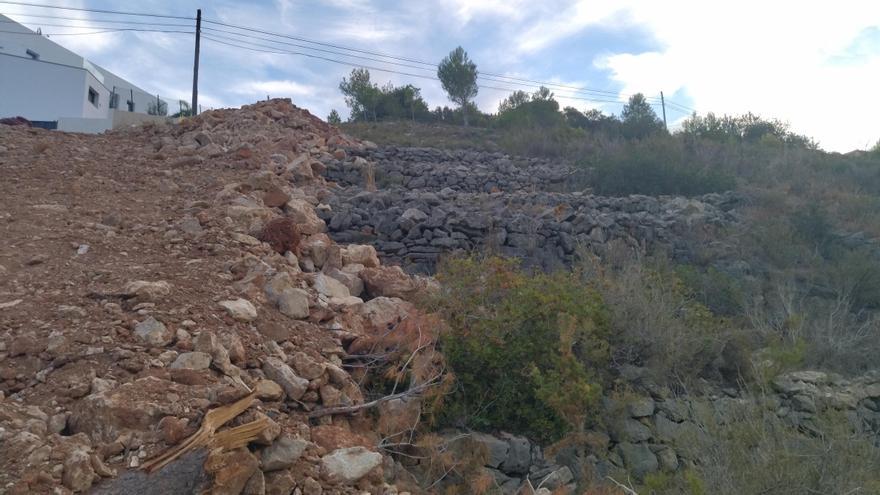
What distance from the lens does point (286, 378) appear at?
4688mm

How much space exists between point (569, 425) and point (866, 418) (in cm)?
288

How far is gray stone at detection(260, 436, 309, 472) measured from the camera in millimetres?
3939

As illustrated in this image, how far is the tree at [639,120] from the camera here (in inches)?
969

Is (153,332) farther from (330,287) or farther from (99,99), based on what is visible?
(99,99)

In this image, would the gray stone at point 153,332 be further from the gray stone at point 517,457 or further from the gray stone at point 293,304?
the gray stone at point 517,457

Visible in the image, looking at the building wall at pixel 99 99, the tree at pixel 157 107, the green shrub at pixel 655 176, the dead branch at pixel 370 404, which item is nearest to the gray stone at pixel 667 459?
the dead branch at pixel 370 404

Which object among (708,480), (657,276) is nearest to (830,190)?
(657,276)

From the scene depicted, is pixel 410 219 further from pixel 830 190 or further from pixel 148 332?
pixel 830 190

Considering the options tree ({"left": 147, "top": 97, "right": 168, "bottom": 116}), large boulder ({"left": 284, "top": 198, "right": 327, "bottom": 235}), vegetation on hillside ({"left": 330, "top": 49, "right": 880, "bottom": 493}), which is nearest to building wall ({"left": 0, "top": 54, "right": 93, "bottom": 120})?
tree ({"left": 147, "top": 97, "right": 168, "bottom": 116})

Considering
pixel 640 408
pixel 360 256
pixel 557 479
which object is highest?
pixel 360 256

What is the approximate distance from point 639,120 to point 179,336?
81.7ft

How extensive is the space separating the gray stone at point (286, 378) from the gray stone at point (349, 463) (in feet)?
1.79

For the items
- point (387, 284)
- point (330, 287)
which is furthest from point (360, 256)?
point (330, 287)

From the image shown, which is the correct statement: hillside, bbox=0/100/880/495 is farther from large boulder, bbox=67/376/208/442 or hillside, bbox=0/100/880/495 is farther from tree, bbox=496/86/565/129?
tree, bbox=496/86/565/129
